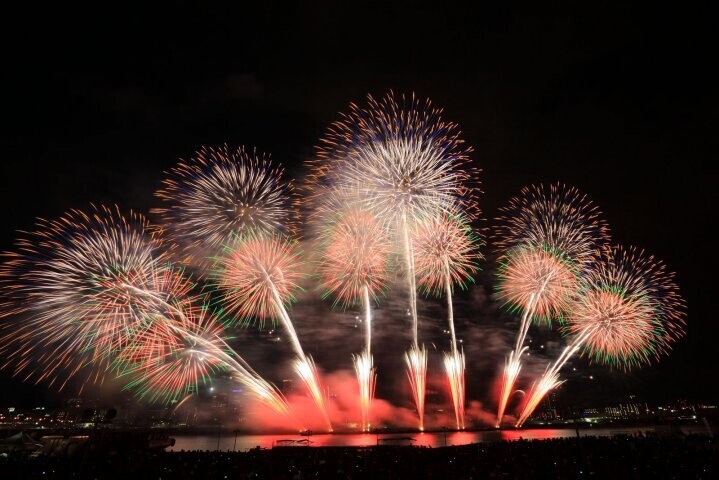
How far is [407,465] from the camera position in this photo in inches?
774

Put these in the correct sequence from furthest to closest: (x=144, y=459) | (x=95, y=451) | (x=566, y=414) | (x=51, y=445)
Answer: (x=566, y=414)
(x=51, y=445)
(x=95, y=451)
(x=144, y=459)

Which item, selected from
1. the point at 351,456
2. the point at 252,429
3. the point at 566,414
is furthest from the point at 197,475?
the point at 566,414

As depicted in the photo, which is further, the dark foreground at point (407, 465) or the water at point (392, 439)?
the water at point (392, 439)

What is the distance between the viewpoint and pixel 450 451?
23281mm

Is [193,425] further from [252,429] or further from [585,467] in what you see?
[585,467]

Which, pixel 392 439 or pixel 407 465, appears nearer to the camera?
pixel 407 465

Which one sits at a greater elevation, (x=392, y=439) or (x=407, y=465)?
(x=407, y=465)

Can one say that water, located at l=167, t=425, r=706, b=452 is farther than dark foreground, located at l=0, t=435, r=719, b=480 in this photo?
Yes

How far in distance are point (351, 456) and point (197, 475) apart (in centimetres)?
780

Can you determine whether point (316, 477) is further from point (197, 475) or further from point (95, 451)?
point (95, 451)

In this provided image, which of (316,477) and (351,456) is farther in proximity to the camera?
(351,456)

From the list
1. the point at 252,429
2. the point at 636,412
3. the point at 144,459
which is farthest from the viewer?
the point at 636,412

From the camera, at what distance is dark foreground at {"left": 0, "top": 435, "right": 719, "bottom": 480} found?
1851 cm

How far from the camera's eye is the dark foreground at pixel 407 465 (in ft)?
60.7
